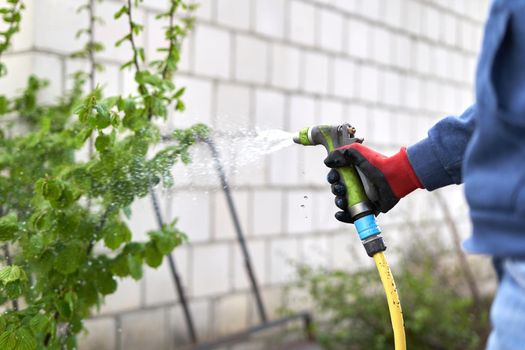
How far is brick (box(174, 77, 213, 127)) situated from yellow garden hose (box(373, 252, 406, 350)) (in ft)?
6.76

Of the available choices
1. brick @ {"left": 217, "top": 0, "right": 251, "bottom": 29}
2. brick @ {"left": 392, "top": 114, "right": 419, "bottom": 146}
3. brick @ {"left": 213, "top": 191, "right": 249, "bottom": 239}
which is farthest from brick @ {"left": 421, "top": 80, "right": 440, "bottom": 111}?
brick @ {"left": 213, "top": 191, "right": 249, "bottom": 239}

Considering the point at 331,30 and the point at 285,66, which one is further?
the point at 331,30

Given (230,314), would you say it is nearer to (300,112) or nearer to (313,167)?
(313,167)

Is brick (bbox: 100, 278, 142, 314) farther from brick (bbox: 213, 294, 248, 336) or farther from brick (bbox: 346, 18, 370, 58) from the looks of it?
brick (bbox: 346, 18, 370, 58)

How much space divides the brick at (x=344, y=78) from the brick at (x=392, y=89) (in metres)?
0.39

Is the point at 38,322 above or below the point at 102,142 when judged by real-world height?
below

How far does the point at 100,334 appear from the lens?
3.18 metres

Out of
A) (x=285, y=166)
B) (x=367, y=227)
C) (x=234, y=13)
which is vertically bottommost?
(x=367, y=227)

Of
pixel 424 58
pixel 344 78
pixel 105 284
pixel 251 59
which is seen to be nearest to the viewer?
pixel 105 284

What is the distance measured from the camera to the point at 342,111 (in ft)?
15.3

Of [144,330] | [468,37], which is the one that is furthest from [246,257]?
[468,37]

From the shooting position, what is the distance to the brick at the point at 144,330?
332 cm

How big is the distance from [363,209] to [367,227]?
43mm

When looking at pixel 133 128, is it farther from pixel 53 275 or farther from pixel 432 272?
pixel 432 272
